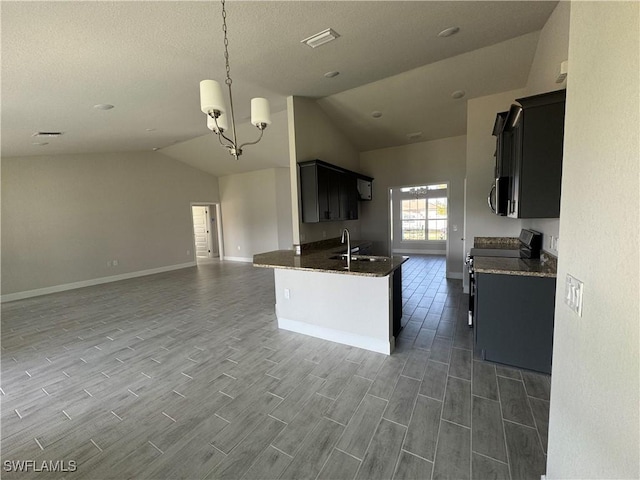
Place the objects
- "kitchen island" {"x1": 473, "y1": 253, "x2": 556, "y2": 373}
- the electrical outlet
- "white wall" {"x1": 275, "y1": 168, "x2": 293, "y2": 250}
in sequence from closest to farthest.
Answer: the electrical outlet → "kitchen island" {"x1": 473, "y1": 253, "x2": 556, "y2": 373} → "white wall" {"x1": 275, "y1": 168, "x2": 293, "y2": 250}

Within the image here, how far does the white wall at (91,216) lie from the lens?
5406mm

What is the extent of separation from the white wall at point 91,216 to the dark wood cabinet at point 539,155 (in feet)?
26.3

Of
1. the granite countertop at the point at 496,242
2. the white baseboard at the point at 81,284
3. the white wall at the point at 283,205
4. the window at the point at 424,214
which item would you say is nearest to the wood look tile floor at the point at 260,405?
the granite countertop at the point at 496,242

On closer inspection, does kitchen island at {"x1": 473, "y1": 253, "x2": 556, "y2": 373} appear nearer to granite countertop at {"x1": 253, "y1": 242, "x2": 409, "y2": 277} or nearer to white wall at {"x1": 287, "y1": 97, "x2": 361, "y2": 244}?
granite countertop at {"x1": 253, "y1": 242, "x2": 409, "y2": 277}

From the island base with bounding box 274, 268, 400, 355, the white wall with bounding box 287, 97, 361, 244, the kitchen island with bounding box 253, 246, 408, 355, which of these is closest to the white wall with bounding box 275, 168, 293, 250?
the white wall with bounding box 287, 97, 361, 244

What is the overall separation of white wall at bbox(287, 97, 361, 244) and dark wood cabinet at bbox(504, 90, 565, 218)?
2.78 metres

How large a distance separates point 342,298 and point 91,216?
6668 millimetres

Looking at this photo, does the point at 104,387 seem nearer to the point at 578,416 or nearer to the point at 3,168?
the point at 578,416

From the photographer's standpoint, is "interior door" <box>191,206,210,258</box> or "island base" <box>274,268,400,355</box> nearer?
"island base" <box>274,268,400,355</box>

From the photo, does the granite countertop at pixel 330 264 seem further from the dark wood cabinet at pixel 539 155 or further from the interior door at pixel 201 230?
the interior door at pixel 201 230

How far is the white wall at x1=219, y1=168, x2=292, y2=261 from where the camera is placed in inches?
319

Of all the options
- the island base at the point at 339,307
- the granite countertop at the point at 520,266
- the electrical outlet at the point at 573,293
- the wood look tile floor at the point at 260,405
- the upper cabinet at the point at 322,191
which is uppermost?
the upper cabinet at the point at 322,191

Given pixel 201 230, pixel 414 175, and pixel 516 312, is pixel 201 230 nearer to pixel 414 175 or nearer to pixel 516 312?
pixel 414 175

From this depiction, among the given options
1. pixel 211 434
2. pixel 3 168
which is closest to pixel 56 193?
pixel 3 168
